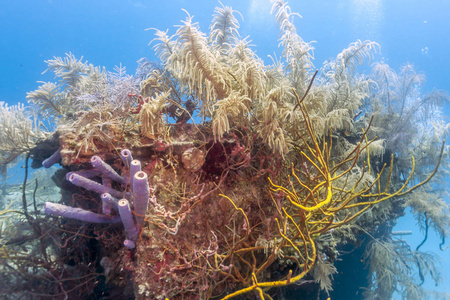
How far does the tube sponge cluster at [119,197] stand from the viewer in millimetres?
2268

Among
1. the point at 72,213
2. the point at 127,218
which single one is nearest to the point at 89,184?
the point at 72,213

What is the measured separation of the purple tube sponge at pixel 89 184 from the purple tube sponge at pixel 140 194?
49 cm

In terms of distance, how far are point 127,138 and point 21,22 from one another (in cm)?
10815

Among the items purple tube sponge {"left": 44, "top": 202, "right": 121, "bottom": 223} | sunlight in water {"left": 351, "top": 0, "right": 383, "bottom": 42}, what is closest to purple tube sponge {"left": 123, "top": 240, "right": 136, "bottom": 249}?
purple tube sponge {"left": 44, "top": 202, "right": 121, "bottom": 223}

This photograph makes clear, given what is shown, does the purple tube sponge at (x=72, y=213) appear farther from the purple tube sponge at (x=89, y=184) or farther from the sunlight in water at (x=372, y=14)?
the sunlight in water at (x=372, y=14)

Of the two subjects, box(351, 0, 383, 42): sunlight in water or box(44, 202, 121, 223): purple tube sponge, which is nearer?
box(44, 202, 121, 223): purple tube sponge

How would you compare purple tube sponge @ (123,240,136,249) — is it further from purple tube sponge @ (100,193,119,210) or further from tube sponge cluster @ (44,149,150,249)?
purple tube sponge @ (100,193,119,210)

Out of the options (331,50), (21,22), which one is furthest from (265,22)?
(21,22)

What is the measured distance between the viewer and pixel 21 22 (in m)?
76.8

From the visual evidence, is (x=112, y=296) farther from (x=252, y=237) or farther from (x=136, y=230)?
(x=252, y=237)

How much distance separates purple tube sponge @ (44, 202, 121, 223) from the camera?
2.43m

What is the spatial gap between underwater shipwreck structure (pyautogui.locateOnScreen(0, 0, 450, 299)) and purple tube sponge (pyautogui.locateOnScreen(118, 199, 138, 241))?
16mm

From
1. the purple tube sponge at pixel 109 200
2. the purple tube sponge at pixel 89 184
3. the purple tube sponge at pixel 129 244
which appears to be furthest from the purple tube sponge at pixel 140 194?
the purple tube sponge at pixel 89 184

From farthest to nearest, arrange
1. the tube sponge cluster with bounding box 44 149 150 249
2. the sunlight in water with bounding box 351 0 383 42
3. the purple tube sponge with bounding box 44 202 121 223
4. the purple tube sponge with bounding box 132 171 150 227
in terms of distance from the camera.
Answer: the sunlight in water with bounding box 351 0 383 42 < the purple tube sponge with bounding box 44 202 121 223 < the tube sponge cluster with bounding box 44 149 150 249 < the purple tube sponge with bounding box 132 171 150 227
